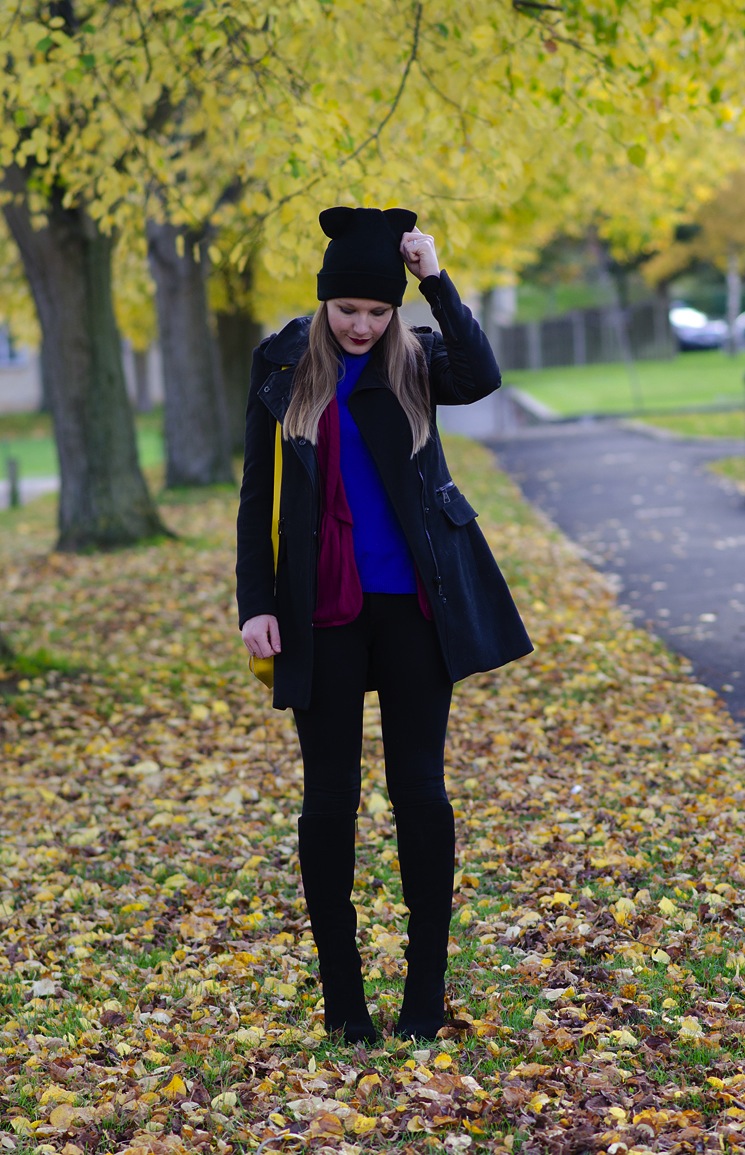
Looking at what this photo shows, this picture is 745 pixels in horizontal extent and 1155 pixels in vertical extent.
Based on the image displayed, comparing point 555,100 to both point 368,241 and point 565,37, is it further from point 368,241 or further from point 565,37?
point 368,241

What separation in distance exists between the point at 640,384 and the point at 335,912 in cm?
3516

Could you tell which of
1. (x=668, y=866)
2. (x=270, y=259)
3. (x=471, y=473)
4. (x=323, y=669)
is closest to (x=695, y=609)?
(x=270, y=259)

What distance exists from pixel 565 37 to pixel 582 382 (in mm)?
32933

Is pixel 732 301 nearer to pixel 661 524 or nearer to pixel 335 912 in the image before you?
pixel 661 524

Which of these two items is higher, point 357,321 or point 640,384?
point 357,321

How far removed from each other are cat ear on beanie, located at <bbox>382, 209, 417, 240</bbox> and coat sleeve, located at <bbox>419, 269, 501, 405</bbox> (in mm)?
138

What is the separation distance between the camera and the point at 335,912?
143 inches

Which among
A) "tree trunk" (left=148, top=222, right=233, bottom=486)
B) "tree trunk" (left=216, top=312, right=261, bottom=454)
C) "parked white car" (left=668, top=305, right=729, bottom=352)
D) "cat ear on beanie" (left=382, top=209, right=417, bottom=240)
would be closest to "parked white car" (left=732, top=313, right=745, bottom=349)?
"parked white car" (left=668, top=305, right=729, bottom=352)

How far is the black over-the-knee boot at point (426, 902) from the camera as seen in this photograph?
3.61 meters

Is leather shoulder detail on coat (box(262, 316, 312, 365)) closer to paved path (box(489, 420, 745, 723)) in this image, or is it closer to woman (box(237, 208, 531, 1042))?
woman (box(237, 208, 531, 1042))

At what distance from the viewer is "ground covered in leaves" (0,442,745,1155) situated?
11.1ft

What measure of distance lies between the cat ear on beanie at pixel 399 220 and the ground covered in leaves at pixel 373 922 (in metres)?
2.04

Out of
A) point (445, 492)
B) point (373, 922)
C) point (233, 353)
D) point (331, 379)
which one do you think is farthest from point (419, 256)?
point (233, 353)

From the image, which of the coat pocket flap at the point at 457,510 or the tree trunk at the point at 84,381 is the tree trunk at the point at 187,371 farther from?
the coat pocket flap at the point at 457,510
